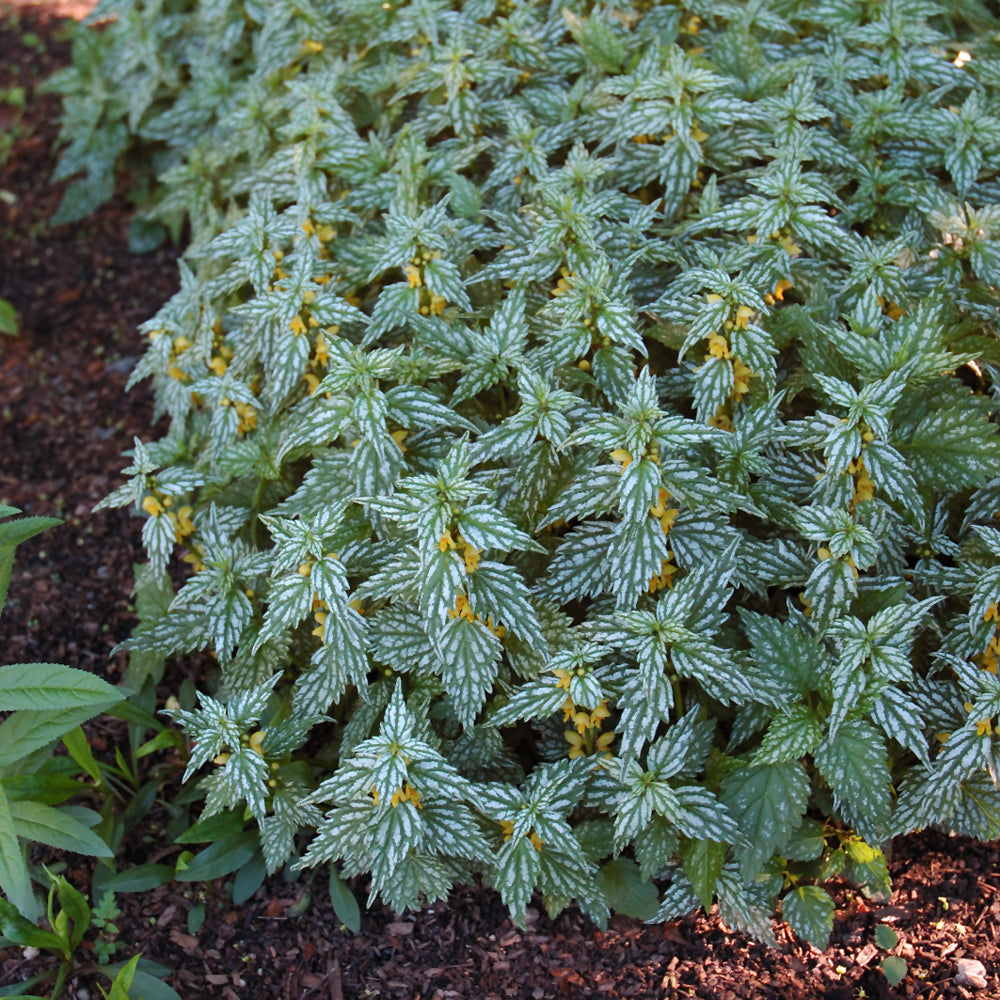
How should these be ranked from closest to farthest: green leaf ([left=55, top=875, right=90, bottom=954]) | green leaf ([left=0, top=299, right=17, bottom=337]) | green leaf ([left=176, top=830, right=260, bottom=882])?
green leaf ([left=55, top=875, right=90, bottom=954]) → green leaf ([left=176, top=830, right=260, bottom=882]) → green leaf ([left=0, top=299, right=17, bottom=337])

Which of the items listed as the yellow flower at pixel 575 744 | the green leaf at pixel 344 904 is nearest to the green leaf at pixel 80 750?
the green leaf at pixel 344 904

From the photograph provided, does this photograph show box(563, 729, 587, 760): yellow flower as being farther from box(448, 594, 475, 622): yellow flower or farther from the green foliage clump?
the green foliage clump

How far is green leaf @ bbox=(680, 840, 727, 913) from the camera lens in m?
2.19

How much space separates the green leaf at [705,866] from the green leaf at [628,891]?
0.43 ft

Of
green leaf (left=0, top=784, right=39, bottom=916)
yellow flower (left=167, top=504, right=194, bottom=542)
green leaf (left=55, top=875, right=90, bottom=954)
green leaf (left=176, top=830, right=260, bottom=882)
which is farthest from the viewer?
yellow flower (left=167, top=504, right=194, bottom=542)

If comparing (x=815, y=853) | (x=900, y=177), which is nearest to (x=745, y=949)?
(x=815, y=853)

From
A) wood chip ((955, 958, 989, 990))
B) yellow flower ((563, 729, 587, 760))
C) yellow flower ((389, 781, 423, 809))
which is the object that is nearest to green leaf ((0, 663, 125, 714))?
yellow flower ((389, 781, 423, 809))

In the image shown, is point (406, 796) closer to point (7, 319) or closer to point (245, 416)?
point (245, 416)

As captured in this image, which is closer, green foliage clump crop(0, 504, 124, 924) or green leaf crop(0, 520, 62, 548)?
green foliage clump crop(0, 504, 124, 924)

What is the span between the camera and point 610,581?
2332 millimetres

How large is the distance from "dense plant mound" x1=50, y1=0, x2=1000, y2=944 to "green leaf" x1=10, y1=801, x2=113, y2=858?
300 mm

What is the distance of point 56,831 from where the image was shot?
236 centimetres

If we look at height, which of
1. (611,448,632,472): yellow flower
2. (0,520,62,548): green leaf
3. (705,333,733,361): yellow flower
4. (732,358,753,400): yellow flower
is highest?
(705,333,733,361): yellow flower

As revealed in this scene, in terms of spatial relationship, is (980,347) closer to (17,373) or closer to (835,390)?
(835,390)
